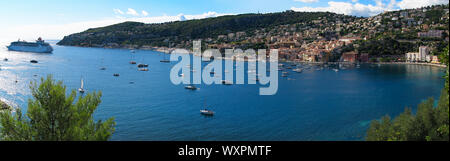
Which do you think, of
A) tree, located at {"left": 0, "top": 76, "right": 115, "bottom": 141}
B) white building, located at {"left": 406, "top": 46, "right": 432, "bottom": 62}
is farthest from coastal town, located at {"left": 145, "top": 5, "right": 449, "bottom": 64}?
tree, located at {"left": 0, "top": 76, "right": 115, "bottom": 141}

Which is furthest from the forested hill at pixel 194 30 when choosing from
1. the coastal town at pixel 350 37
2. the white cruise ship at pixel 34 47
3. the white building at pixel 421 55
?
the white building at pixel 421 55

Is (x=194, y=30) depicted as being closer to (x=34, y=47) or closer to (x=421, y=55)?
(x=34, y=47)

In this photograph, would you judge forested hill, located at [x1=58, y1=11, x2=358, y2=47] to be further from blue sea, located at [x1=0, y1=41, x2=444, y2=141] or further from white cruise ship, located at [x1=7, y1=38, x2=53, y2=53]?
blue sea, located at [x1=0, y1=41, x2=444, y2=141]

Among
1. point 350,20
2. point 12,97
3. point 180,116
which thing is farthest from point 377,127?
point 350,20

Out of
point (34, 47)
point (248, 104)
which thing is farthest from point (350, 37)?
point (34, 47)
